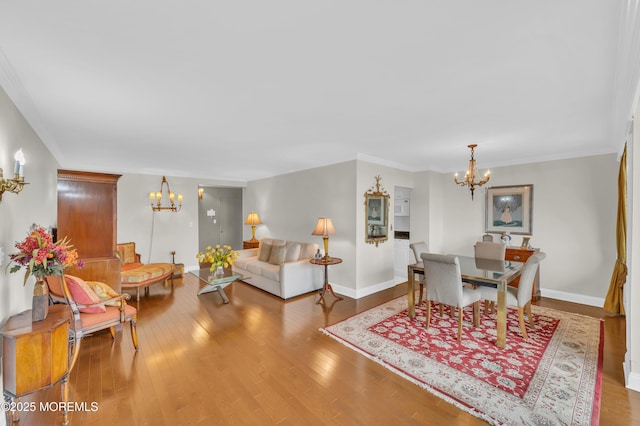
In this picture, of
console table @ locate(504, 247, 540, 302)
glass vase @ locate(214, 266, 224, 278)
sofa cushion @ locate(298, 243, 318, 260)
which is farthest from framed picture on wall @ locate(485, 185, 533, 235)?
glass vase @ locate(214, 266, 224, 278)

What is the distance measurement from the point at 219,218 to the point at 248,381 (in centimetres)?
707

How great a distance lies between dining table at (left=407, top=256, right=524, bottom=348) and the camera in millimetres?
2879

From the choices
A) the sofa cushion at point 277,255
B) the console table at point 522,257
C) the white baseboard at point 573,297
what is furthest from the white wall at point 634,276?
the sofa cushion at point 277,255

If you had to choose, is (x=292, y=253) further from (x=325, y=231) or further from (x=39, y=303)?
(x=39, y=303)

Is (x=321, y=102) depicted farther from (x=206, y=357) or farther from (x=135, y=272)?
(x=135, y=272)

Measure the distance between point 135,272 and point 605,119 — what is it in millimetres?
6713

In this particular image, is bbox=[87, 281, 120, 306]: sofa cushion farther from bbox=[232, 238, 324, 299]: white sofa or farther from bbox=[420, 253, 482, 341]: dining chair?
bbox=[420, 253, 482, 341]: dining chair

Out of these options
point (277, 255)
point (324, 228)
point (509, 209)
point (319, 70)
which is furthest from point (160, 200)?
point (509, 209)

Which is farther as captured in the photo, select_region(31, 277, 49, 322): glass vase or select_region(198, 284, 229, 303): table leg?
select_region(198, 284, 229, 303): table leg

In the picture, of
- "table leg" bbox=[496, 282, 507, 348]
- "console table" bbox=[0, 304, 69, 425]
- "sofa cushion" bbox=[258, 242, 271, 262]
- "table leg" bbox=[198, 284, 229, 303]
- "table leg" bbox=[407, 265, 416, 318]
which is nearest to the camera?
"console table" bbox=[0, 304, 69, 425]

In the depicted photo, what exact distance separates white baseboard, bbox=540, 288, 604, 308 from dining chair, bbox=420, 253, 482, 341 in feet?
7.36

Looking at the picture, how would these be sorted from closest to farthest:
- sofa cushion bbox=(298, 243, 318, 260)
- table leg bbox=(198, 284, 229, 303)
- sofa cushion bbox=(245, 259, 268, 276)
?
1. table leg bbox=(198, 284, 229, 303)
2. sofa cushion bbox=(245, 259, 268, 276)
3. sofa cushion bbox=(298, 243, 318, 260)

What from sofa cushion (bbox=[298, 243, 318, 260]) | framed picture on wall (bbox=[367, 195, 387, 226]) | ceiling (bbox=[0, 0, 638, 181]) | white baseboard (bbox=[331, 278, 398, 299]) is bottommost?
white baseboard (bbox=[331, 278, 398, 299])

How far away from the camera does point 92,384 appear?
7.42 feet
